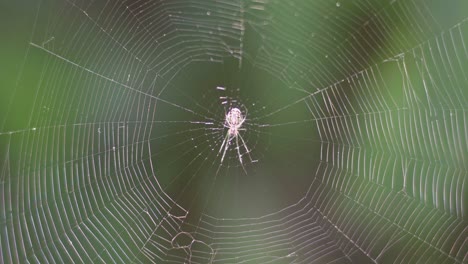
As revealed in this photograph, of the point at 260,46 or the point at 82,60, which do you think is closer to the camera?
the point at 82,60

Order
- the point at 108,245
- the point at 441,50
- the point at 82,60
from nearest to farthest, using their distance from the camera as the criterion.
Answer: the point at 441,50 < the point at 82,60 < the point at 108,245

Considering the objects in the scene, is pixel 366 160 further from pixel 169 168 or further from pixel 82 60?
pixel 82 60

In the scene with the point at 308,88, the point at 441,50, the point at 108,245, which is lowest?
the point at 108,245

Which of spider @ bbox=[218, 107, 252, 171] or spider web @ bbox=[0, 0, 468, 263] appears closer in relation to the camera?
spider web @ bbox=[0, 0, 468, 263]

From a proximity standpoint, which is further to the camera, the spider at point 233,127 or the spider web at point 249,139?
the spider at point 233,127

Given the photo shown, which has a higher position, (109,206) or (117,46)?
(117,46)

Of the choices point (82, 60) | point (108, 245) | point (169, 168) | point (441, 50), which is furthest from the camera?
point (169, 168)

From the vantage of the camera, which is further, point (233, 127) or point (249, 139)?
point (233, 127)

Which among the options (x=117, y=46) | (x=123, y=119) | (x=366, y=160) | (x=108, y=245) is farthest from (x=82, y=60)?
(x=366, y=160)
